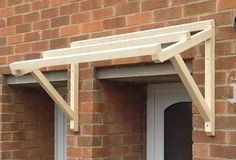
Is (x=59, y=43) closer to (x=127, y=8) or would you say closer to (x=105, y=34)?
(x=105, y=34)

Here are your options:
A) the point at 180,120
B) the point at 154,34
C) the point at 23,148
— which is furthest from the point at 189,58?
the point at 23,148

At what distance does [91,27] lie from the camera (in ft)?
12.1

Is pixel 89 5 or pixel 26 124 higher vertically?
pixel 89 5

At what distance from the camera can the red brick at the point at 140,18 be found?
10.9ft

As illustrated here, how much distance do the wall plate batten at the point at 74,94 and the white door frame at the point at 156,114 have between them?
55 centimetres

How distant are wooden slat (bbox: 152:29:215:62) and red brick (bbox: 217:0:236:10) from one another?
0.49 ft

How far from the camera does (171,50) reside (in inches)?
103

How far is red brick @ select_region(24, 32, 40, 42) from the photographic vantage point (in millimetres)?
4117

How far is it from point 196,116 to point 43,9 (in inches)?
65.3

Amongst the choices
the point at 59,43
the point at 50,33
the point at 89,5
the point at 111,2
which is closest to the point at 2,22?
the point at 50,33

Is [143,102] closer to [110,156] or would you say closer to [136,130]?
[136,130]

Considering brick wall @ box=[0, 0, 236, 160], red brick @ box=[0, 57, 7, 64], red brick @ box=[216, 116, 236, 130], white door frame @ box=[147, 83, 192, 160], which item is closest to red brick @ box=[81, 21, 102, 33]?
brick wall @ box=[0, 0, 236, 160]

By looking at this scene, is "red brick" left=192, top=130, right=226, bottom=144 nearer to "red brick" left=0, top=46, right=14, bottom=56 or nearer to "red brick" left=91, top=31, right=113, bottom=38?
"red brick" left=91, top=31, right=113, bottom=38

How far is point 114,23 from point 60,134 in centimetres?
148
